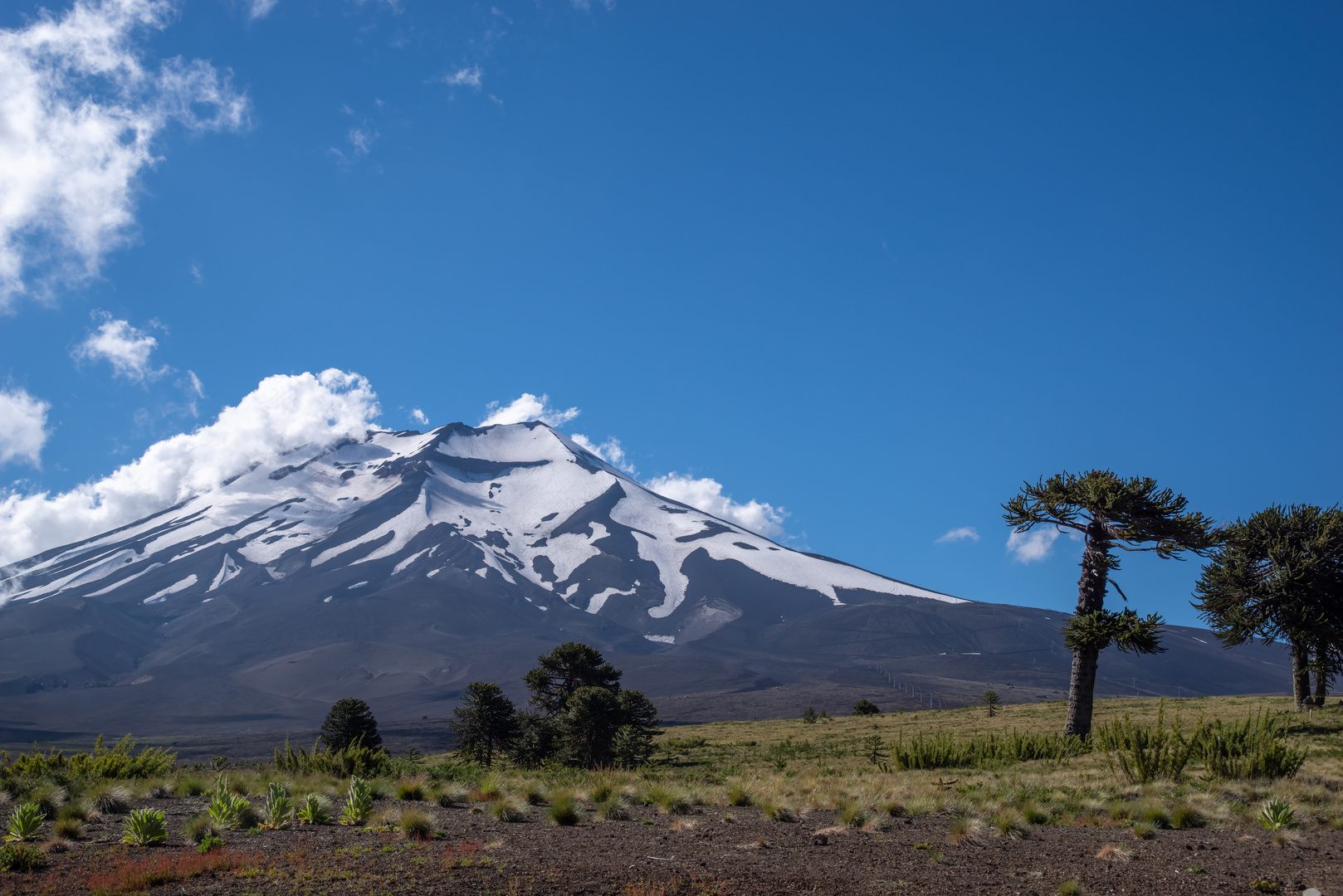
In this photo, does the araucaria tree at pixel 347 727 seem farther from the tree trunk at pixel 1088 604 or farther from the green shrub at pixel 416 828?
the tree trunk at pixel 1088 604

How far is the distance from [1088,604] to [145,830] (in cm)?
2095

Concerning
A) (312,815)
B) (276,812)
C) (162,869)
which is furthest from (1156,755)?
(162,869)

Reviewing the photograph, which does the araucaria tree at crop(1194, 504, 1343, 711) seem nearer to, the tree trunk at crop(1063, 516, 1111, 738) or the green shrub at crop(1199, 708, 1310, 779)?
the tree trunk at crop(1063, 516, 1111, 738)

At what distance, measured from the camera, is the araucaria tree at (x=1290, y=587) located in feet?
77.8

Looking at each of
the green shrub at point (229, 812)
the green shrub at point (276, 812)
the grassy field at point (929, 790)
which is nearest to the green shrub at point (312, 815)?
the green shrub at point (276, 812)

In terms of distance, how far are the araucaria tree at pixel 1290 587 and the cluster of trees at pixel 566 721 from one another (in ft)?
62.4

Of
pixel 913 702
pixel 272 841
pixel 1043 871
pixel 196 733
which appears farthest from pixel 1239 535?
pixel 196 733

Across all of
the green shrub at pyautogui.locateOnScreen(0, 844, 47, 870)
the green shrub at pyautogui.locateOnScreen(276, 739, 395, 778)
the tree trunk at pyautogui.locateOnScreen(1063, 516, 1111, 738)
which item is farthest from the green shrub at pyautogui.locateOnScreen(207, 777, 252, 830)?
the tree trunk at pyautogui.locateOnScreen(1063, 516, 1111, 738)

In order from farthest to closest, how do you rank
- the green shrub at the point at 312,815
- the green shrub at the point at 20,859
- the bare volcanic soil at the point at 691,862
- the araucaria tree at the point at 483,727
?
the araucaria tree at the point at 483,727 → the green shrub at the point at 312,815 → the green shrub at the point at 20,859 → the bare volcanic soil at the point at 691,862

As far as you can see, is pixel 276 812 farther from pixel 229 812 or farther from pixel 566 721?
pixel 566 721

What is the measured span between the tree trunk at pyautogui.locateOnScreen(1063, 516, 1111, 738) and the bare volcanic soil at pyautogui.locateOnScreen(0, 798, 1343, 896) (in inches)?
407

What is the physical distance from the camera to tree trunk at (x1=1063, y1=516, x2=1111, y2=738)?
832 inches

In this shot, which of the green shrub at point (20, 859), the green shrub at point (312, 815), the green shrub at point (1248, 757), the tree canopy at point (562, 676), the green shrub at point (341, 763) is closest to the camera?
the green shrub at point (20, 859)

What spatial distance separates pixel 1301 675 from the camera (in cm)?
2467
